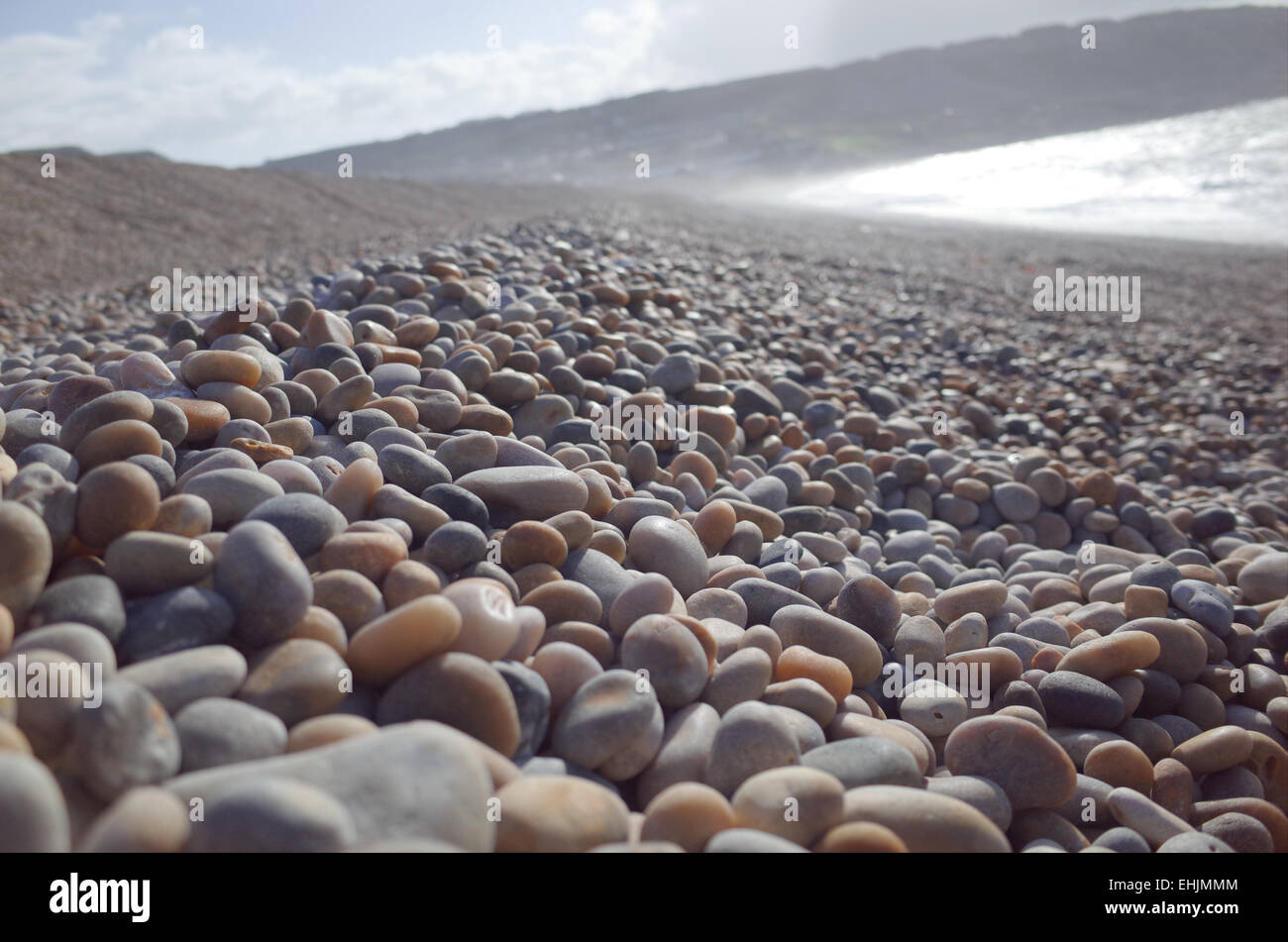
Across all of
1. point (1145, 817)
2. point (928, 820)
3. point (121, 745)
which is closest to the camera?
point (121, 745)

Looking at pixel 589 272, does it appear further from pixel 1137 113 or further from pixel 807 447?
pixel 1137 113

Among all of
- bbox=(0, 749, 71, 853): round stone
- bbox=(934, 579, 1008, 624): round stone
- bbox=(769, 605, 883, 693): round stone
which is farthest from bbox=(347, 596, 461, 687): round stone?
bbox=(934, 579, 1008, 624): round stone

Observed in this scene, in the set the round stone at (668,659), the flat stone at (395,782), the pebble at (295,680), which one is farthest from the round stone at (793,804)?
the pebble at (295,680)

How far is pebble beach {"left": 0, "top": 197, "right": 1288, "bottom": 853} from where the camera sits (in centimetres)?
120

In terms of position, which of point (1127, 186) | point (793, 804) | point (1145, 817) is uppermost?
point (1127, 186)

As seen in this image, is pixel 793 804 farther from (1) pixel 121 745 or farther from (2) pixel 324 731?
(1) pixel 121 745

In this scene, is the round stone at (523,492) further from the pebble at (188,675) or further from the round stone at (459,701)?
the pebble at (188,675)

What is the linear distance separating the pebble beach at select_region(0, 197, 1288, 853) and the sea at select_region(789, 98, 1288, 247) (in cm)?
953

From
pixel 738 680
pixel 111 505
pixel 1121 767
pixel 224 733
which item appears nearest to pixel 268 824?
pixel 224 733

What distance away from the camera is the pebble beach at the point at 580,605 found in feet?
3.93

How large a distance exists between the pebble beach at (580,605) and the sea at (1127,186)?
953 cm

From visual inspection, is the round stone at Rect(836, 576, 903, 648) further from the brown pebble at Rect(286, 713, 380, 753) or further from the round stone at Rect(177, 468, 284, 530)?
the round stone at Rect(177, 468, 284, 530)

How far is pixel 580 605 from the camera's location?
1834 millimetres

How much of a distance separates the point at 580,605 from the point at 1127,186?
21808mm
